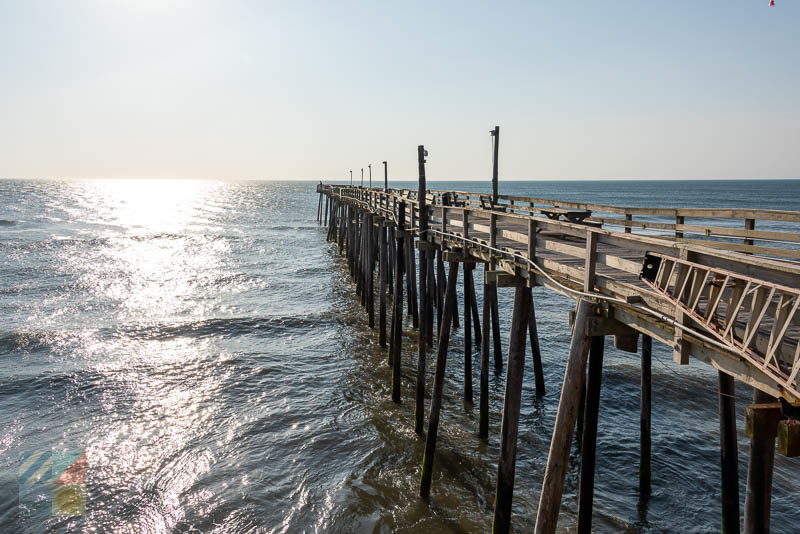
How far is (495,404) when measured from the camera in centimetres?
1148

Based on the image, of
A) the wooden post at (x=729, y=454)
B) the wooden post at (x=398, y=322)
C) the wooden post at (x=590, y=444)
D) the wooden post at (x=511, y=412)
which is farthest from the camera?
the wooden post at (x=398, y=322)

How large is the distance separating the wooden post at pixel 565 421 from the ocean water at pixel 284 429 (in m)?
2.63

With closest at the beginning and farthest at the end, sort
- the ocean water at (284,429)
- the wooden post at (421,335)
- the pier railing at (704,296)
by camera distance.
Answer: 1. the pier railing at (704,296)
2. the ocean water at (284,429)
3. the wooden post at (421,335)

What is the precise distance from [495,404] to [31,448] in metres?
9.62

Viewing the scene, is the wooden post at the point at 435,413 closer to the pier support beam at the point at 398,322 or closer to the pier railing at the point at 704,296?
the pier railing at the point at 704,296

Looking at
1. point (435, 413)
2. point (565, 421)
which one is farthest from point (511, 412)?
point (435, 413)

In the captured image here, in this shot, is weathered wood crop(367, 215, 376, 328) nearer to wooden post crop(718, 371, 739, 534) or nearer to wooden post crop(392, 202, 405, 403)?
wooden post crop(392, 202, 405, 403)

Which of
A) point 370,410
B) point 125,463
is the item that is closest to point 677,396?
point 370,410

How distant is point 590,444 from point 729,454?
5.03 ft

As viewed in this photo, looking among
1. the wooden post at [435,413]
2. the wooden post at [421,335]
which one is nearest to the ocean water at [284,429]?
the wooden post at [435,413]

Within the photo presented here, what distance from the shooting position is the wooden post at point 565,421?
495 cm

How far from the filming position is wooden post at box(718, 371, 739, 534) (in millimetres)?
5723

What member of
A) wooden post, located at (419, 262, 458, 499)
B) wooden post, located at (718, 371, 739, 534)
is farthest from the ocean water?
wooden post, located at (718, 371, 739, 534)

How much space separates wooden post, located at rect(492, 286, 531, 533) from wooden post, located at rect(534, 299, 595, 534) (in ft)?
3.81
